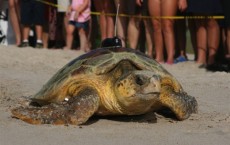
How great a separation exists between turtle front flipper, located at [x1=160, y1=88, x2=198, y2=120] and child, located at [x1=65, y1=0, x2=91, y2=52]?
5570 mm

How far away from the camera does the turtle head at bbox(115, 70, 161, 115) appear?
4953 mm

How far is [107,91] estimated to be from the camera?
5.36 meters

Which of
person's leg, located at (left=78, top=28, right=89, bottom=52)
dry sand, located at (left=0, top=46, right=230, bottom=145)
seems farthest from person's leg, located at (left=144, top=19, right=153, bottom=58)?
dry sand, located at (left=0, top=46, right=230, bottom=145)

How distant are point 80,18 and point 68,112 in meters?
6.19

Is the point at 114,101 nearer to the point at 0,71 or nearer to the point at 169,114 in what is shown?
the point at 169,114

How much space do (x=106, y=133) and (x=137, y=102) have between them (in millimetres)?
382

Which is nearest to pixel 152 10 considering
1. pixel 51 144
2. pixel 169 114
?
pixel 169 114

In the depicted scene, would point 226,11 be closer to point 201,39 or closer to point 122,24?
point 201,39

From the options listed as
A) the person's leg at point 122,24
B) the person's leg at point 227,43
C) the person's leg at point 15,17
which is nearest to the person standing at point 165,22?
the person's leg at point 122,24

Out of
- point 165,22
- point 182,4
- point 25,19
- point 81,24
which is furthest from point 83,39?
point 182,4

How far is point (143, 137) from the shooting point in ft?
15.8

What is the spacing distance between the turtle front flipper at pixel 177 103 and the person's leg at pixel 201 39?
12.4ft

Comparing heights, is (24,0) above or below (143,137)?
above

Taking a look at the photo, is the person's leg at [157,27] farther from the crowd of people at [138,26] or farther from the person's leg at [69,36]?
the person's leg at [69,36]
